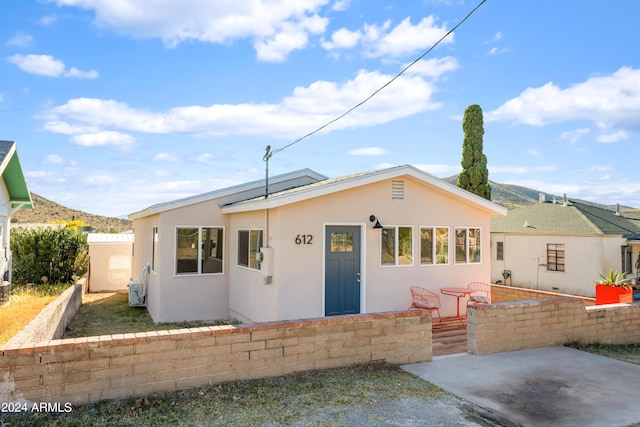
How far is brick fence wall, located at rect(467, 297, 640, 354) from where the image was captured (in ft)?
22.9

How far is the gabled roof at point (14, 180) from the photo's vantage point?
12.3m

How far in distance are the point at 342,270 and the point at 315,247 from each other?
0.85 meters

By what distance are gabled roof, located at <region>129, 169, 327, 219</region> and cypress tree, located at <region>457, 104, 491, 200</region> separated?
384 inches

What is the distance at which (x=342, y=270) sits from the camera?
9305mm

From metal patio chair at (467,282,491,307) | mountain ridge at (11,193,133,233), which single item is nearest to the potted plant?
metal patio chair at (467,282,491,307)

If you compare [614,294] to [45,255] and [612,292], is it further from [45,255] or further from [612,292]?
[45,255]

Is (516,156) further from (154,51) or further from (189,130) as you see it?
(154,51)

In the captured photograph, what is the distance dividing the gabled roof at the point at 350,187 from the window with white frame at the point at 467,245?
714mm

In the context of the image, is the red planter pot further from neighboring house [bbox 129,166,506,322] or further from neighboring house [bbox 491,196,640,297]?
neighboring house [bbox 129,166,506,322]

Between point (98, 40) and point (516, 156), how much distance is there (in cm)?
1877

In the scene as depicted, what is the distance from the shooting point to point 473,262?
11.0 m

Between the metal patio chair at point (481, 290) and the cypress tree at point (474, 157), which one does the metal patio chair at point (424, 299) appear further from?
the cypress tree at point (474, 157)

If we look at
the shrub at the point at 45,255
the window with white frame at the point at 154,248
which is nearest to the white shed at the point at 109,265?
the shrub at the point at 45,255

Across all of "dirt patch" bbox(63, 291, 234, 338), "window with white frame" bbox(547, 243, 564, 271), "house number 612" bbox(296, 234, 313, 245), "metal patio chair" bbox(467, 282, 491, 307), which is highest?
"house number 612" bbox(296, 234, 313, 245)
